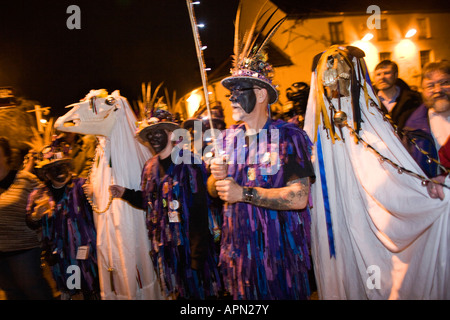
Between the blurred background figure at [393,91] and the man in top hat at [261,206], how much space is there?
1.62 m

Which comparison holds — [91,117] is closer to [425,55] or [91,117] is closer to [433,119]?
[433,119]

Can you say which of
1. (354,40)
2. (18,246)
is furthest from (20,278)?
(354,40)

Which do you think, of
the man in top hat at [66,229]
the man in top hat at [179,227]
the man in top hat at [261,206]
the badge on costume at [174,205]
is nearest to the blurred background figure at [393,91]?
the man in top hat at [261,206]

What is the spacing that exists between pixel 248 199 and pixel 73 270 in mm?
2490

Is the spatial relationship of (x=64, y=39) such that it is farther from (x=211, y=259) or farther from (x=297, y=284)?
(x=297, y=284)

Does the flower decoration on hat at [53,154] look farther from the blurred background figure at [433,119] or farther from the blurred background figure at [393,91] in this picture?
the blurred background figure at [393,91]

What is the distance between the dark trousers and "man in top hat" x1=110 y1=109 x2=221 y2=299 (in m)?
1.44

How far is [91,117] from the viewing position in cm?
300

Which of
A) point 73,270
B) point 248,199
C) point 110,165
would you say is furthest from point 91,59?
point 248,199

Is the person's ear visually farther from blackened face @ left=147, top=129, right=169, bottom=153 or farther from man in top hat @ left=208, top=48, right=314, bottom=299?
blackened face @ left=147, top=129, right=169, bottom=153

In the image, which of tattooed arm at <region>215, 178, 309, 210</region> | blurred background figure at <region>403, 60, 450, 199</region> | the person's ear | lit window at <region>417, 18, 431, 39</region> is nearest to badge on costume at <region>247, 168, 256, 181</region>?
tattooed arm at <region>215, 178, 309, 210</region>

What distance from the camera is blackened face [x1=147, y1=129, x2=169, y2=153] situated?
294cm

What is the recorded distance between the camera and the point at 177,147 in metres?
2.95

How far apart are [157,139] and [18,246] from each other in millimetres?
2035
